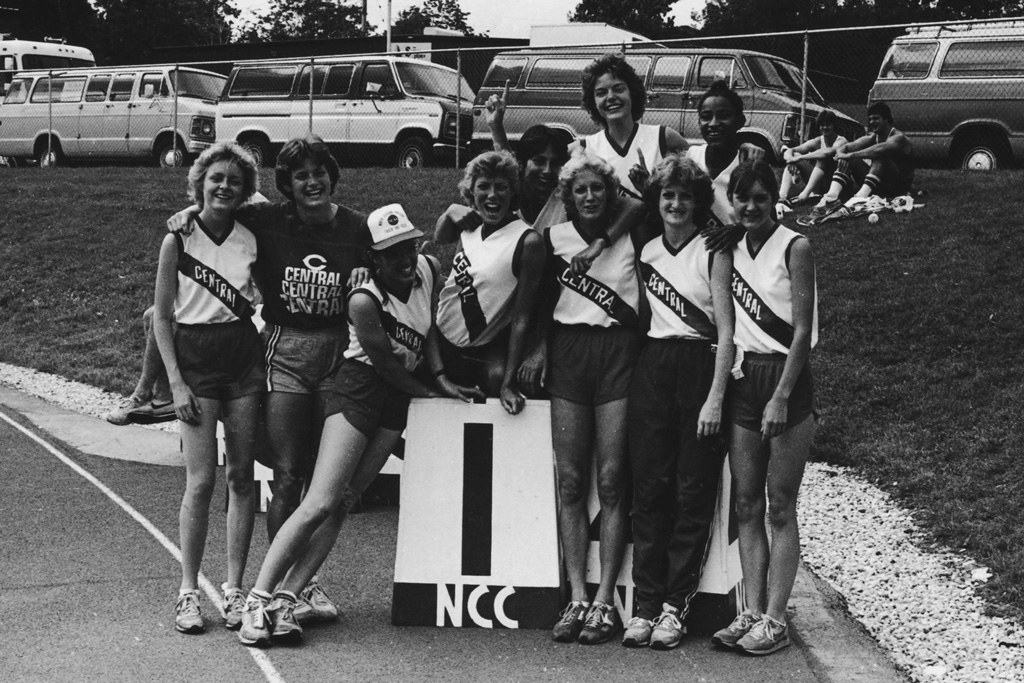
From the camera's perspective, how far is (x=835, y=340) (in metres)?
9.87

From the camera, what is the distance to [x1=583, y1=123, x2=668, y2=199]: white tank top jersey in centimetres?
582

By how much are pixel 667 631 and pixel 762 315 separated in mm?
1359

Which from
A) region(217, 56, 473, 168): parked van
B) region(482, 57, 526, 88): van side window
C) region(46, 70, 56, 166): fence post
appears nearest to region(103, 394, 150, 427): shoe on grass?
region(217, 56, 473, 168): parked van

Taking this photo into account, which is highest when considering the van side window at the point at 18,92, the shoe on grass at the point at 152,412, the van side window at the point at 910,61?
the van side window at the point at 910,61

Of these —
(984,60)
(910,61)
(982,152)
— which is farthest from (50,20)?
(982,152)

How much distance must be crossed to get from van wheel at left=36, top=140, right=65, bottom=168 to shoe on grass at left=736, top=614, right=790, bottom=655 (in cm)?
2178

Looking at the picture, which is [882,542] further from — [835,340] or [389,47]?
[389,47]

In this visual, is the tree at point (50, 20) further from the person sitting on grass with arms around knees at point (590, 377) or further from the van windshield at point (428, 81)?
the person sitting on grass with arms around knees at point (590, 377)

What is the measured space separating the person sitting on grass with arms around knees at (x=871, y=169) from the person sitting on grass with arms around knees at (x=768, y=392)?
8.48 meters

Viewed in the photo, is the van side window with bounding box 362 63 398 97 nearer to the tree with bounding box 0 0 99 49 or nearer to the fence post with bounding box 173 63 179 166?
the fence post with bounding box 173 63 179 166

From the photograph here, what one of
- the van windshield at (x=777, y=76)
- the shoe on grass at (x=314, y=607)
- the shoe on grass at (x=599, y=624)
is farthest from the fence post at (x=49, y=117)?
the shoe on grass at (x=599, y=624)

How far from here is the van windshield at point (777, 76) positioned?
16.1 meters

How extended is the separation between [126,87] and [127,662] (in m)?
19.6

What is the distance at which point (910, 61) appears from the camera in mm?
16625
